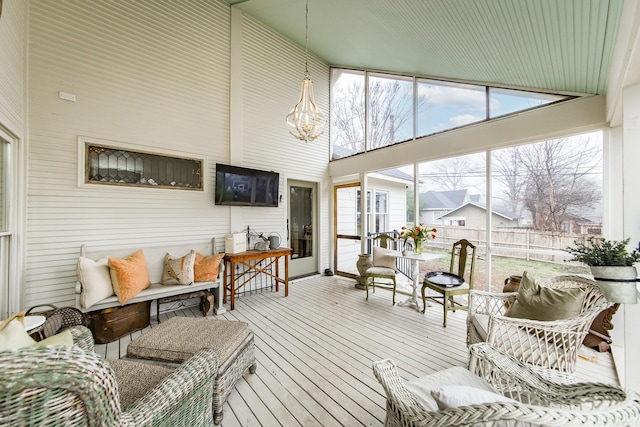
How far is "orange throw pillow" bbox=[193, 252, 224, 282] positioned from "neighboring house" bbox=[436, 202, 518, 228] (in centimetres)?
372

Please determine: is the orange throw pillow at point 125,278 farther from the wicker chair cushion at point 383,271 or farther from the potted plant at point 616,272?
the potted plant at point 616,272

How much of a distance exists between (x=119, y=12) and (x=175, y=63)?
0.83 m

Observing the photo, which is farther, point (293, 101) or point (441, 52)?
point (293, 101)

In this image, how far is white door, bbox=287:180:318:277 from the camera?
5539 millimetres

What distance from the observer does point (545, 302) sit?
1.97 meters

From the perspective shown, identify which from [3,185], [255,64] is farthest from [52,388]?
[255,64]

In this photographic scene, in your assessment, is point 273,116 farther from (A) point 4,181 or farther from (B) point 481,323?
(B) point 481,323

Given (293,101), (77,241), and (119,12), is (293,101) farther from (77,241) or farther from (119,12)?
(77,241)

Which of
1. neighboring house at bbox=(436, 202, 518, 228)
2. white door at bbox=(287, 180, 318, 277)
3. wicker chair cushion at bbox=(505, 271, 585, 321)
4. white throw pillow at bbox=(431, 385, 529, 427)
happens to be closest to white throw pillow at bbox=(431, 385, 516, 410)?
white throw pillow at bbox=(431, 385, 529, 427)

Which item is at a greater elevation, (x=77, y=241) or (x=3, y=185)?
(x=3, y=185)

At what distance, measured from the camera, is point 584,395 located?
1034 mm

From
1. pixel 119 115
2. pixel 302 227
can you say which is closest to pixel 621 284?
pixel 302 227

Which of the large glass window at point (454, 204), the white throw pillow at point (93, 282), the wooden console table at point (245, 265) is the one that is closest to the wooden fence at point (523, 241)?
the large glass window at point (454, 204)

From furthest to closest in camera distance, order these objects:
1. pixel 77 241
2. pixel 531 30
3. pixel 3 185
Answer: pixel 77 241, pixel 3 185, pixel 531 30
